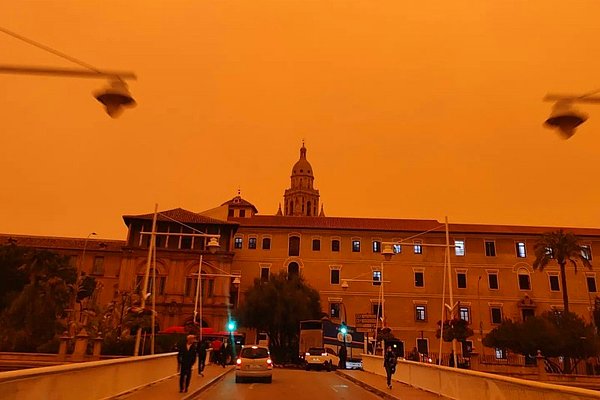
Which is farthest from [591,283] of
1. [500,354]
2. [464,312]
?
[464,312]

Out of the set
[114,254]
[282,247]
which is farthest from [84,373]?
[114,254]

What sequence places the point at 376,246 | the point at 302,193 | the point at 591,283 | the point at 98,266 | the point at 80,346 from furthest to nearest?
the point at 302,193, the point at 98,266, the point at 376,246, the point at 591,283, the point at 80,346

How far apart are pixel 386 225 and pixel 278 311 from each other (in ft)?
78.6

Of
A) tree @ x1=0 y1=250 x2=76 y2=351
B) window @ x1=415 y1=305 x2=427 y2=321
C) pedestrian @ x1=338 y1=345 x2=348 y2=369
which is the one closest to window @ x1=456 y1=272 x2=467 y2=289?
window @ x1=415 y1=305 x2=427 y2=321

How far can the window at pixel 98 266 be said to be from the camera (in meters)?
73.4

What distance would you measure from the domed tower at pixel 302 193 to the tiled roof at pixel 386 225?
4648 cm

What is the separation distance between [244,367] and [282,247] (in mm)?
48298

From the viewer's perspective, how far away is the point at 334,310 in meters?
69.9

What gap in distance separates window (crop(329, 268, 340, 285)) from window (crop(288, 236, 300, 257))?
5.39 meters

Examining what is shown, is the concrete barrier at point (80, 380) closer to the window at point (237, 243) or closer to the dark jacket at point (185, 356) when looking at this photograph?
the dark jacket at point (185, 356)

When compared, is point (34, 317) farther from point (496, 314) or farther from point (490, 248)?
point (490, 248)

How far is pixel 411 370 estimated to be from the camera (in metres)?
22.3

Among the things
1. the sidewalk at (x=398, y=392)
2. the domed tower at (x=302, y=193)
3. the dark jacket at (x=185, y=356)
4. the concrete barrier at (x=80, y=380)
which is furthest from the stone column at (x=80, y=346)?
the domed tower at (x=302, y=193)

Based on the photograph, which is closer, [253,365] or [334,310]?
[253,365]
